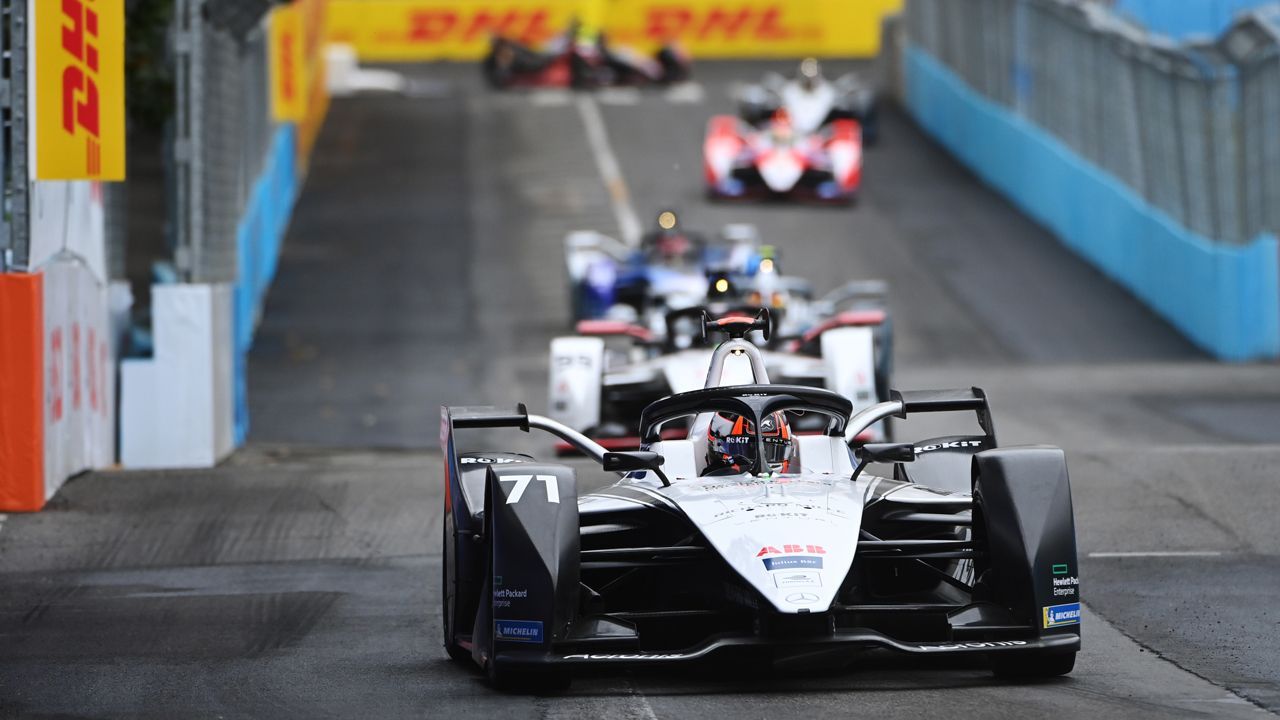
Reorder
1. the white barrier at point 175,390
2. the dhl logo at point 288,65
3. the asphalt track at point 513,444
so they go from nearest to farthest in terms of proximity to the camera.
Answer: the asphalt track at point 513,444 → the white barrier at point 175,390 → the dhl logo at point 288,65

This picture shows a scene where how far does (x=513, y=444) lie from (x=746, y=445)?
9.25m

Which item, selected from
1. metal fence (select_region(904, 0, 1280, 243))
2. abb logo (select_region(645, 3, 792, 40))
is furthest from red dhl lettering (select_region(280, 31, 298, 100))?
abb logo (select_region(645, 3, 792, 40))

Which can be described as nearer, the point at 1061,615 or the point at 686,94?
the point at 1061,615

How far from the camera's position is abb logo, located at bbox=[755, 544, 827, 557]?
8086 millimetres

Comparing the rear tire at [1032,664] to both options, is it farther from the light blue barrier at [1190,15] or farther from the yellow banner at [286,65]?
the light blue barrier at [1190,15]

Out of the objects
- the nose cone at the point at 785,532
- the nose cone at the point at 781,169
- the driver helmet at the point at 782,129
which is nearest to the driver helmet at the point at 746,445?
the nose cone at the point at 785,532

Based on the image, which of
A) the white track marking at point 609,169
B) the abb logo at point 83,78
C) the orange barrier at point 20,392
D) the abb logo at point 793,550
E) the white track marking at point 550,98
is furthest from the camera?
A: the white track marking at point 550,98

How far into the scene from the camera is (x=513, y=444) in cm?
1858

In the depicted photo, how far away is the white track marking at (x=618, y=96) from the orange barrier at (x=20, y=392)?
28.7m

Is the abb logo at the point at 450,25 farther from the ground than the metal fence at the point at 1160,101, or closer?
farther from the ground

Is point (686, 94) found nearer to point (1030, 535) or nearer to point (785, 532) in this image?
point (1030, 535)

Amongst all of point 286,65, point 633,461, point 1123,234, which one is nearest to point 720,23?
point 286,65

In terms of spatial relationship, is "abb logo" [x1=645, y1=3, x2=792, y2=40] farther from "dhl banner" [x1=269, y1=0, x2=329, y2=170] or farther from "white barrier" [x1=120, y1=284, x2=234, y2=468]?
"white barrier" [x1=120, y1=284, x2=234, y2=468]

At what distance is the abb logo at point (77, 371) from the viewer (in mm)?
14484
